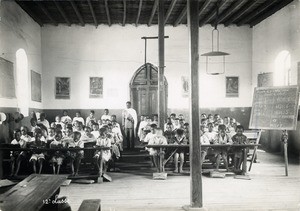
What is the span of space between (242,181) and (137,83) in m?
8.43

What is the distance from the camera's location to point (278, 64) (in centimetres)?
1256

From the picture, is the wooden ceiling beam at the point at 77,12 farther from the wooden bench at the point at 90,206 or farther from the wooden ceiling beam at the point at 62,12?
the wooden bench at the point at 90,206

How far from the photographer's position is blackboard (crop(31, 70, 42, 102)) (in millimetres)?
12820

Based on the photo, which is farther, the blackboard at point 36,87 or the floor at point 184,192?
the blackboard at point 36,87

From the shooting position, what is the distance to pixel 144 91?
1483 cm

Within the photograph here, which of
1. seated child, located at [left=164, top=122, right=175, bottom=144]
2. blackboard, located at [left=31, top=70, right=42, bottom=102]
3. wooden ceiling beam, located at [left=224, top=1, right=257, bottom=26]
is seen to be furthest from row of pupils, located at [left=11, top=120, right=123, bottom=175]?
wooden ceiling beam, located at [left=224, top=1, right=257, bottom=26]

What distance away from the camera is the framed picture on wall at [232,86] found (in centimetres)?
1519

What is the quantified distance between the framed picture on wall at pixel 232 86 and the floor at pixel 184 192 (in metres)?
7.09

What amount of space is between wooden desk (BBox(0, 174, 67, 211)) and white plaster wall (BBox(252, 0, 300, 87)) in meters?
9.41

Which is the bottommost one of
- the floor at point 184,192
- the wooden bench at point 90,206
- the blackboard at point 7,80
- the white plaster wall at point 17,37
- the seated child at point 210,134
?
the floor at point 184,192

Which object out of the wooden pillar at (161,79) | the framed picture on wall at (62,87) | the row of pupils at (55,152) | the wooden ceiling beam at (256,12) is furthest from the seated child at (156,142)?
the framed picture on wall at (62,87)

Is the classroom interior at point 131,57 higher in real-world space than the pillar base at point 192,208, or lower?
higher

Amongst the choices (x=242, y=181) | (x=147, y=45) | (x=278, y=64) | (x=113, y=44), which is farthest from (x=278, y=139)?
(x=113, y=44)

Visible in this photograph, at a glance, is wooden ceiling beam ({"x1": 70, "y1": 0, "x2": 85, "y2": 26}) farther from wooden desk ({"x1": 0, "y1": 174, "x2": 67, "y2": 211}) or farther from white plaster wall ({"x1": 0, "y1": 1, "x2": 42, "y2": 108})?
wooden desk ({"x1": 0, "y1": 174, "x2": 67, "y2": 211})
